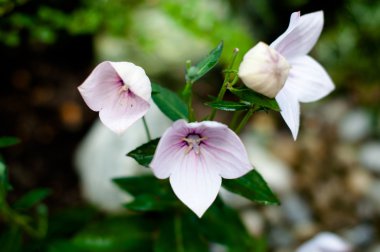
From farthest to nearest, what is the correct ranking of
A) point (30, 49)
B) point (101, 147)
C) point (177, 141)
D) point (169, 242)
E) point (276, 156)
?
1. point (276, 156)
2. point (30, 49)
3. point (101, 147)
4. point (169, 242)
5. point (177, 141)

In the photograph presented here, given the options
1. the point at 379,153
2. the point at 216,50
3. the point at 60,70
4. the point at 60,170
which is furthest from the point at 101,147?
the point at 379,153

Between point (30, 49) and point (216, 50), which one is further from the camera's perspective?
point (30, 49)

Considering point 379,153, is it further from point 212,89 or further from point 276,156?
point 212,89

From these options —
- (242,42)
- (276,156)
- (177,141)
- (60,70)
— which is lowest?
(276,156)

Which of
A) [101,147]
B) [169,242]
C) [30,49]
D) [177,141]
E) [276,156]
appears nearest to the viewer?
→ [177,141]

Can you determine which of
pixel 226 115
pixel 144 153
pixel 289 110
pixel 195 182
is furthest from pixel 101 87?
pixel 226 115
